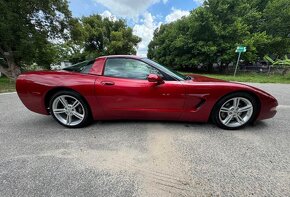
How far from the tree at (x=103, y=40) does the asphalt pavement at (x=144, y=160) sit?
27.8 m

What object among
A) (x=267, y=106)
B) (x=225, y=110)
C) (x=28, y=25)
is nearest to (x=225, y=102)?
(x=225, y=110)

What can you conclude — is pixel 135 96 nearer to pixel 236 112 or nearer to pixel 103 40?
pixel 236 112

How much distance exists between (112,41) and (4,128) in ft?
A: 93.2

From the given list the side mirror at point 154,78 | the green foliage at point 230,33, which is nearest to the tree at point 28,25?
the side mirror at point 154,78

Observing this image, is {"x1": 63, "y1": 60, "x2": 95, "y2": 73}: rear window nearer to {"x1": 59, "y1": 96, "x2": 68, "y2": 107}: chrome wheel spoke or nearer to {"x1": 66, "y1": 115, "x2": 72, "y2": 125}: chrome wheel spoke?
{"x1": 59, "y1": 96, "x2": 68, "y2": 107}: chrome wheel spoke

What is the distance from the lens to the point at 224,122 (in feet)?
9.25

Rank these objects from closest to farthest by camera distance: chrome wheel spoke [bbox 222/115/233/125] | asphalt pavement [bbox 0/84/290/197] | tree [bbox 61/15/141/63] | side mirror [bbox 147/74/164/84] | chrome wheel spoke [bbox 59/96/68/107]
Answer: asphalt pavement [bbox 0/84/290/197] < side mirror [bbox 147/74/164/84] < chrome wheel spoke [bbox 222/115/233/125] < chrome wheel spoke [bbox 59/96/68/107] < tree [bbox 61/15/141/63]

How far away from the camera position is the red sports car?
269 cm

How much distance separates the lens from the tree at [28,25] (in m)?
8.89

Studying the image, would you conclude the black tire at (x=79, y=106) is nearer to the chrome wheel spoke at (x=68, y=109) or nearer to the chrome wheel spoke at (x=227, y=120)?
the chrome wheel spoke at (x=68, y=109)

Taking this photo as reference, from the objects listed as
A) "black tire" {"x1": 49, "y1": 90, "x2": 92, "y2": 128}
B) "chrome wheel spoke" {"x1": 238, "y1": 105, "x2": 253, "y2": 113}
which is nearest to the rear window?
"black tire" {"x1": 49, "y1": 90, "x2": 92, "y2": 128}

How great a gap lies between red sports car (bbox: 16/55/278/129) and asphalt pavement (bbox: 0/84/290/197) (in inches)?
8.8

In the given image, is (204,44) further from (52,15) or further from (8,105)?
(8,105)

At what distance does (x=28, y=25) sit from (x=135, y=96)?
1073cm
